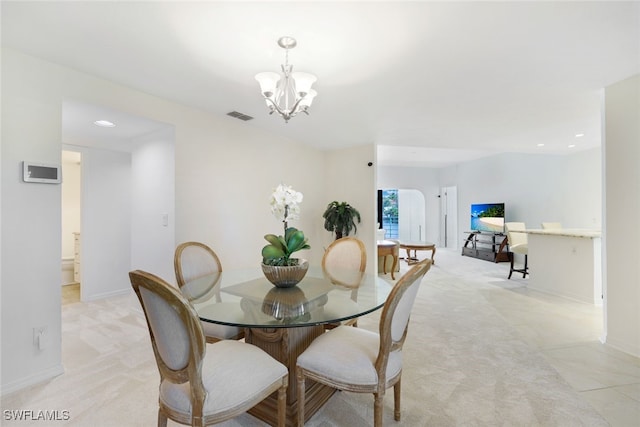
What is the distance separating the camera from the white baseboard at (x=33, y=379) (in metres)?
1.94

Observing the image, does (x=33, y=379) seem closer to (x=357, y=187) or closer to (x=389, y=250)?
(x=357, y=187)

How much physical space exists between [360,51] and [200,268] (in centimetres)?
208

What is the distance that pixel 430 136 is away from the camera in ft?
14.3

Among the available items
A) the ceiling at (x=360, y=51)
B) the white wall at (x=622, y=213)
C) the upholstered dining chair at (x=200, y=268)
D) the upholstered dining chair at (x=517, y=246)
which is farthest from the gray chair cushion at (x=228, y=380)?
the upholstered dining chair at (x=517, y=246)

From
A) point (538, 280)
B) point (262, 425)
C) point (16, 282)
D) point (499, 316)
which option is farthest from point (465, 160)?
point (16, 282)

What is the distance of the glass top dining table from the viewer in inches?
56.3

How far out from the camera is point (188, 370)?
1126mm

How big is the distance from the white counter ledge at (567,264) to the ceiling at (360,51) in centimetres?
169

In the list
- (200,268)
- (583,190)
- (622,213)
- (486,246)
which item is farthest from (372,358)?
(486,246)

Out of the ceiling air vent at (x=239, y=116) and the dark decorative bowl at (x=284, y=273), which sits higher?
the ceiling air vent at (x=239, y=116)

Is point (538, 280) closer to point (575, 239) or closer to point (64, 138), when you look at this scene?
point (575, 239)

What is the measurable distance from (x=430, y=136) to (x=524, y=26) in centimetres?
263

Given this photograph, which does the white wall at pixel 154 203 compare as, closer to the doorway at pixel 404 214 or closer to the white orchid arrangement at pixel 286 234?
the white orchid arrangement at pixel 286 234

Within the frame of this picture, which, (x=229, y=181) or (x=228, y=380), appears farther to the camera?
(x=229, y=181)
